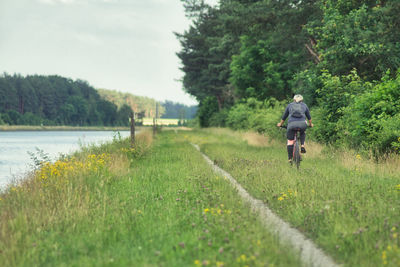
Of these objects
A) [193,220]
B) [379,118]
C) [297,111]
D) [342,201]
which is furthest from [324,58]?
[193,220]

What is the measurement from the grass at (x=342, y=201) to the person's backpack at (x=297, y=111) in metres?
1.57

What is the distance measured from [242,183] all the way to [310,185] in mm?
2035

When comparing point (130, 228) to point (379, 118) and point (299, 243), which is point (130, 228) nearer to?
point (299, 243)

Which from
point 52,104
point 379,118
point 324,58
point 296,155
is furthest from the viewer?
point 52,104

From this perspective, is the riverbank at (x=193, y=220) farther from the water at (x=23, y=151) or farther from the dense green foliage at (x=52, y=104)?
the dense green foliage at (x=52, y=104)

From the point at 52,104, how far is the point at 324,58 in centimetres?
14225

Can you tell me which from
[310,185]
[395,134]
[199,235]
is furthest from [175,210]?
[395,134]

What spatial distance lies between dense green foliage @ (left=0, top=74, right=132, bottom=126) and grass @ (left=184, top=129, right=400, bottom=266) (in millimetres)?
118069

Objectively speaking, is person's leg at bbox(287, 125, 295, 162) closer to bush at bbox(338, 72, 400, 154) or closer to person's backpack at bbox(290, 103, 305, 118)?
person's backpack at bbox(290, 103, 305, 118)

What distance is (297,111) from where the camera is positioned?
10.9 meters

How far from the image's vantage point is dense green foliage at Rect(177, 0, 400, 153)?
38.2 feet

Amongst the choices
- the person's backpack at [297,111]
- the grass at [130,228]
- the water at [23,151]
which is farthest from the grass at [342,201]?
the water at [23,151]

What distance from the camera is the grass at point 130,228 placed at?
14.0ft

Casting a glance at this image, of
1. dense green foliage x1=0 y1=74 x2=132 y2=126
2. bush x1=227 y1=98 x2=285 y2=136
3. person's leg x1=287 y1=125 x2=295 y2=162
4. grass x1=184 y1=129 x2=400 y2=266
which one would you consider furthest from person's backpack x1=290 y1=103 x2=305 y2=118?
dense green foliage x1=0 y1=74 x2=132 y2=126
